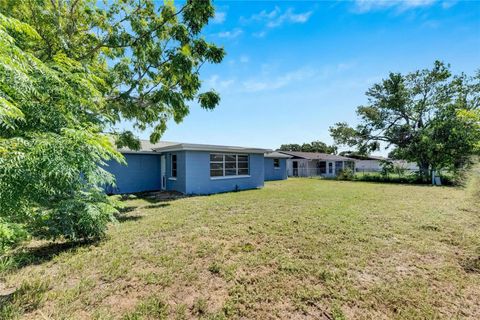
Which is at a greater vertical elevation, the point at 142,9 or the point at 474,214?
the point at 142,9

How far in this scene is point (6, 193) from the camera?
236 centimetres

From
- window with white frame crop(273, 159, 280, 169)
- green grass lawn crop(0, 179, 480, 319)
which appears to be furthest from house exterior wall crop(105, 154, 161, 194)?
window with white frame crop(273, 159, 280, 169)

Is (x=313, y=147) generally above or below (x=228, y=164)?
above

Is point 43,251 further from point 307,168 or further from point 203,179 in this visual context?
point 307,168

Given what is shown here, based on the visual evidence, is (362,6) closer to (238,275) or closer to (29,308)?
(238,275)

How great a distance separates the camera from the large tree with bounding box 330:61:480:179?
19375 millimetres

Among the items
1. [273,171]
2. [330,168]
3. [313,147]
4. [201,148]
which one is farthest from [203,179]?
[313,147]

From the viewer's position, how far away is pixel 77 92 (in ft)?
12.0

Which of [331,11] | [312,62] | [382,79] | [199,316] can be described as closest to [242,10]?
[331,11]

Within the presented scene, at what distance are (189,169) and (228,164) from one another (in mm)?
2938

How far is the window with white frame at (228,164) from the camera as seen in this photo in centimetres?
1322

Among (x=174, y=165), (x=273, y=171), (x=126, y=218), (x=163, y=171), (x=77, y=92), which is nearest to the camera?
(x=77, y=92)

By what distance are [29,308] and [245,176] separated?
1248 cm

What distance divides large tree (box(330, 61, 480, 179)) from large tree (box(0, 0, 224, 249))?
75.2 feet
